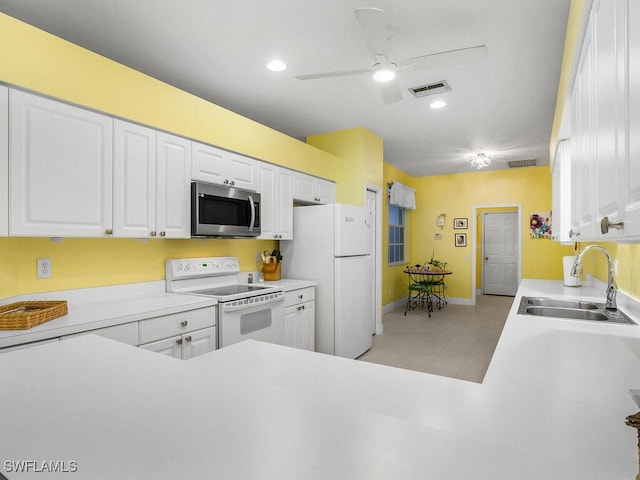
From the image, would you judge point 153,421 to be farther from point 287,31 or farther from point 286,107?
point 286,107

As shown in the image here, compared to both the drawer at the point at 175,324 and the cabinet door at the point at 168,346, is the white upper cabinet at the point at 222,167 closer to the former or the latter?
the drawer at the point at 175,324

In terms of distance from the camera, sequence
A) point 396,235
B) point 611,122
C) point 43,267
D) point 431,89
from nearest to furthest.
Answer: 1. point 611,122
2. point 43,267
3. point 431,89
4. point 396,235

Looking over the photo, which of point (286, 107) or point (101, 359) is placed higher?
point (286, 107)

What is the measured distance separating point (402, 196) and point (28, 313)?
6052 mm

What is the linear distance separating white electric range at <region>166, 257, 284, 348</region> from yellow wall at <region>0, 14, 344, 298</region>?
4.9 inches

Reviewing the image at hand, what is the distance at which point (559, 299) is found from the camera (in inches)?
112

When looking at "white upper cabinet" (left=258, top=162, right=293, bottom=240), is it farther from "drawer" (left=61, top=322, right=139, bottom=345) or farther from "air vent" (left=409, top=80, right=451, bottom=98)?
"drawer" (left=61, top=322, right=139, bottom=345)

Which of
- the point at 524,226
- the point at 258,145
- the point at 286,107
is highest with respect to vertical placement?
the point at 286,107

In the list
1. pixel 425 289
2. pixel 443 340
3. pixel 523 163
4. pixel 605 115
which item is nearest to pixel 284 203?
pixel 443 340

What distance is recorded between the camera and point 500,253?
340 inches

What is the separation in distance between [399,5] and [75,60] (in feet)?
6.39

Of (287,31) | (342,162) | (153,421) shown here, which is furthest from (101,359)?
(342,162)

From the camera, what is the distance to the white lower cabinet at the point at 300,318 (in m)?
3.52

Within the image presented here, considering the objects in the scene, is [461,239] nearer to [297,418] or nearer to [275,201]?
[275,201]
